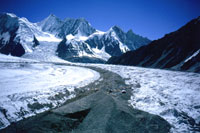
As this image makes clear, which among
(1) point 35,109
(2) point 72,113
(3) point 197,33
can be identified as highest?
(3) point 197,33

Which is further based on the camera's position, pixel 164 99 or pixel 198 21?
pixel 198 21

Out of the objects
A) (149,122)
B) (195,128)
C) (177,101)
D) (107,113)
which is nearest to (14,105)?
(107,113)

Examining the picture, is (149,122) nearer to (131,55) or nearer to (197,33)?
(197,33)

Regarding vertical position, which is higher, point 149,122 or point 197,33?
point 197,33

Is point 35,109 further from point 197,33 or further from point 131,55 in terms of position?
point 131,55

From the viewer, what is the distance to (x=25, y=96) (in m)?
11.4

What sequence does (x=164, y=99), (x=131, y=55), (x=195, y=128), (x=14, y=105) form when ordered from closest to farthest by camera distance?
1. (x=195, y=128)
2. (x=14, y=105)
3. (x=164, y=99)
4. (x=131, y=55)

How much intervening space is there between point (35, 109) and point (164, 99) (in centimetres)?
1151

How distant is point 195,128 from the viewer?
6293mm

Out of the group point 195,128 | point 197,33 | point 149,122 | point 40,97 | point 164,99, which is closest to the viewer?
point 195,128

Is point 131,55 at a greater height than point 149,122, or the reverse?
point 131,55

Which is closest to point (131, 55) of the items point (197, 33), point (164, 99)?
point (197, 33)

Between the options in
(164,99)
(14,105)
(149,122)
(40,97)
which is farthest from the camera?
(40,97)

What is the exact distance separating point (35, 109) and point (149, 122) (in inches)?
348
